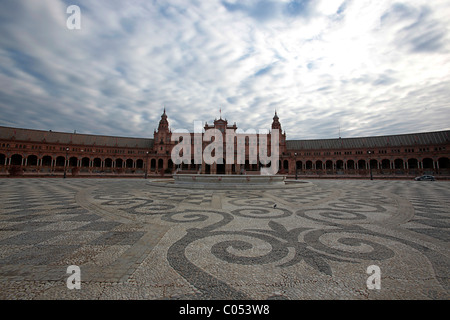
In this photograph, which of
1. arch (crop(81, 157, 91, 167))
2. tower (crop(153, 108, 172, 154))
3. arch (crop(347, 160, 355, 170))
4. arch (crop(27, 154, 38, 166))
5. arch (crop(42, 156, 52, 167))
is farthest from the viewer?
arch (crop(347, 160, 355, 170))

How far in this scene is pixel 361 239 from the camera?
441cm

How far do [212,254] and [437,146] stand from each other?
273 ft

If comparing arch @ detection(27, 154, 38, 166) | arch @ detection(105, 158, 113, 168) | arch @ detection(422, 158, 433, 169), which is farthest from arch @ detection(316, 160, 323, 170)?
arch @ detection(27, 154, 38, 166)

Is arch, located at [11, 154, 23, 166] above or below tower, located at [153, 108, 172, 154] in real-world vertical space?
below

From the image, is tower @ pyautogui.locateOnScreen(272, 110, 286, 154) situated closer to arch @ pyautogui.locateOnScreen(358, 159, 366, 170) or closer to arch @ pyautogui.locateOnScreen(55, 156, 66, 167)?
arch @ pyautogui.locateOnScreen(358, 159, 366, 170)

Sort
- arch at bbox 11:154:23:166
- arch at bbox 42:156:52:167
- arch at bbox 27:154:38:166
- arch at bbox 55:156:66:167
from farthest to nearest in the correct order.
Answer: arch at bbox 55:156:66:167 → arch at bbox 42:156:52:167 → arch at bbox 27:154:38:166 → arch at bbox 11:154:23:166

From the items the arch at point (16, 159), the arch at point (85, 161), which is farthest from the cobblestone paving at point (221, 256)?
the arch at point (16, 159)

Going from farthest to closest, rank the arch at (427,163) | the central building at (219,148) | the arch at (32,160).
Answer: the arch at (427,163) → the arch at (32,160) → the central building at (219,148)

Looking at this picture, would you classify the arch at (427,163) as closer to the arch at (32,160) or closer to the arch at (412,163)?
the arch at (412,163)

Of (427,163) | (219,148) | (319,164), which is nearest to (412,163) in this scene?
(427,163)

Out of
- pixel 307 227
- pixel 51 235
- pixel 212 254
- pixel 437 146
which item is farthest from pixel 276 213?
pixel 437 146

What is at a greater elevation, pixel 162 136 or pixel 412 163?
pixel 162 136

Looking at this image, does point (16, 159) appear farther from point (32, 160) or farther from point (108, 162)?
point (108, 162)
